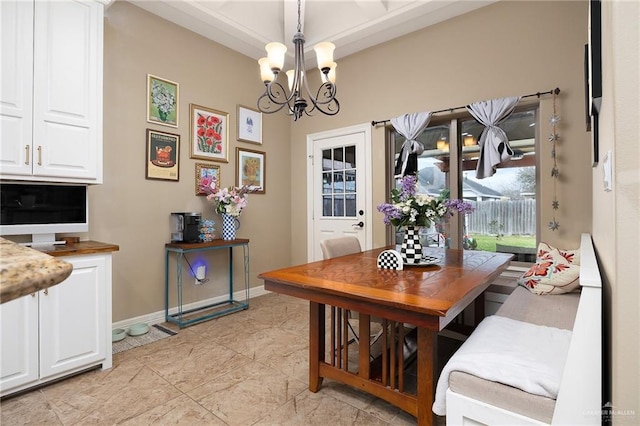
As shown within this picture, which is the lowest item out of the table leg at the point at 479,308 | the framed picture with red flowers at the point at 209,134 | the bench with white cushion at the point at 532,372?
the table leg at the point at 479,308

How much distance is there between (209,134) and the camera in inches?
148

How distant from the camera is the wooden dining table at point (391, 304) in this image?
1.41 m

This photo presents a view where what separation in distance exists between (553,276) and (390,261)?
1.31 metres

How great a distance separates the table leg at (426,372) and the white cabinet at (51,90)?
2.55m

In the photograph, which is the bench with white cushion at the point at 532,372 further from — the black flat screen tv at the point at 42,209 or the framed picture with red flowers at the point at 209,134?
the framed picture with red flowers at the point at 209,134

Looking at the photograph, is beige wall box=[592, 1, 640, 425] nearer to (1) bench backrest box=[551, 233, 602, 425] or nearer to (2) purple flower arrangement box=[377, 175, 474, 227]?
(1) bench backrest box=[551, 233, 602, 425]

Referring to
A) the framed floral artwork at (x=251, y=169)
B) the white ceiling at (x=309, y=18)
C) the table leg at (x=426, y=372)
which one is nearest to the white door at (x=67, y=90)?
the white ceiling at (x=309, y=18)

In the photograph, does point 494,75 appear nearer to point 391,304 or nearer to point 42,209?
point 391,304

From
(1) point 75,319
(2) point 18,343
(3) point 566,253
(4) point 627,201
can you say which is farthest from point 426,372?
(2) point 18,343

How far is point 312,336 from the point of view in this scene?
6.59 ft

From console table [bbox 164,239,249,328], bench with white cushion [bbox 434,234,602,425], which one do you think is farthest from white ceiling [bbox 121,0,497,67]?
bench with white cushion [bbox 434,234,602,425]

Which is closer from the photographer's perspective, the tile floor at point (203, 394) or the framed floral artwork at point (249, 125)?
the tile floor at point (203, 394)

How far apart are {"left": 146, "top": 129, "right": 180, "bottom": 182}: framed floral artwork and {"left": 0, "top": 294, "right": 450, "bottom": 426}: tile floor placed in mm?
1644

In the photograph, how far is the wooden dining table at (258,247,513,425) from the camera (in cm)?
141
